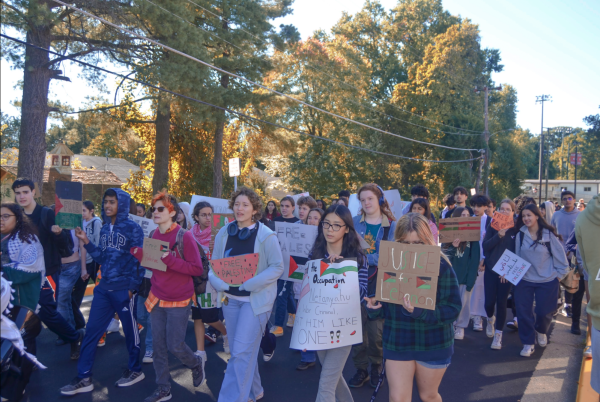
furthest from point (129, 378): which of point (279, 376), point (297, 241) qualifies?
point (297, 241)

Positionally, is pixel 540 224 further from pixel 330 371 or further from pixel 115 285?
pixel 115 285

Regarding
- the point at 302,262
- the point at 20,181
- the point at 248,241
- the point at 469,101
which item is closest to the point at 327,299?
the point at 248,241

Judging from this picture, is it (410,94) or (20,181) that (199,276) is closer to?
(20,181)

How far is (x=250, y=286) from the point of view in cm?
390

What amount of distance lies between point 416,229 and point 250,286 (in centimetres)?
147

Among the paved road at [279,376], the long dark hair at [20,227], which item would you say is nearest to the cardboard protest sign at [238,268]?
the paved road at [279,376]

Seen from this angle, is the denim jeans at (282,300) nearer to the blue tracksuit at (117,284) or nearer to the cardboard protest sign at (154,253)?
the blue tracksuit at (117,284)

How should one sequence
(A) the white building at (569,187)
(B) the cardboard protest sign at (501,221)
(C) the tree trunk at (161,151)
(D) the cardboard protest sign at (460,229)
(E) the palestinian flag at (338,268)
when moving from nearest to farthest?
(E) the palestinian flag at (338,268)
(B) the cardboard protest sign at (501,221)
(D) the cardboard protest sign at (460,229)
(C) the tree trunk at (161,151)
(A) the white building at (569,187)

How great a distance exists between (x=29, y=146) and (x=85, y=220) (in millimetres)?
6866

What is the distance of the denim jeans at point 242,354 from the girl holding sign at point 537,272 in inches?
147

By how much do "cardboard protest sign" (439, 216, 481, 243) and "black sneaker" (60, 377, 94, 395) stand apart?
4.74 m

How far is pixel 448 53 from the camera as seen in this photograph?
113 feet

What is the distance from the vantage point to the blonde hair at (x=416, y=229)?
3.33 metres

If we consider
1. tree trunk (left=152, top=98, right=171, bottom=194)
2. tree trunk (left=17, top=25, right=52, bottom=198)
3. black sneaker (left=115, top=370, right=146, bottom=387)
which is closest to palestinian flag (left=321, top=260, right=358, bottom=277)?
black sneaker (left=115, top=370, right=146, bottom=387)
